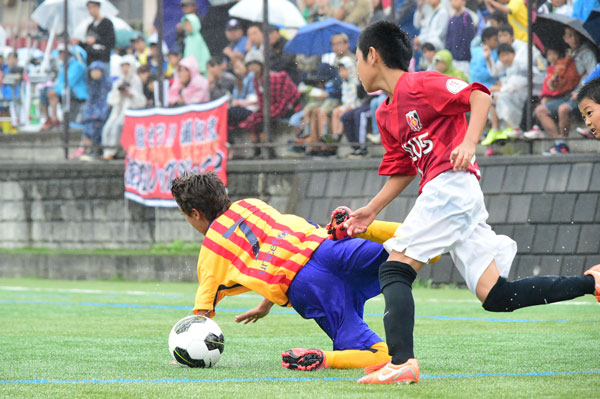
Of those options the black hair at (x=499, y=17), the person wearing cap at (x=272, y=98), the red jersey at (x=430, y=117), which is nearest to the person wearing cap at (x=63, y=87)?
the person wearing cap at (x=272, y=98)

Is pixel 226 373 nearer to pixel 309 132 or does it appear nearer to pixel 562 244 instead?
pixel 562 244

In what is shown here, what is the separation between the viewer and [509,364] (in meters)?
5.52

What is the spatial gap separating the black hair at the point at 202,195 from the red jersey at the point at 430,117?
1292mm

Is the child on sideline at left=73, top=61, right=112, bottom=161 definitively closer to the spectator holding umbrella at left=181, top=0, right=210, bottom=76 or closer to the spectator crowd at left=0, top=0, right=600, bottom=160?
the spectator crowd at left=0, top=0, right=600, bottom=160

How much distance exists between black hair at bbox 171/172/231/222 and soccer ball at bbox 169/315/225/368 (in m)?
0.65

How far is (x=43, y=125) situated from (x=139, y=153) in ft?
7.58

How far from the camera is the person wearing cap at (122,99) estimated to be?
16.5 metres

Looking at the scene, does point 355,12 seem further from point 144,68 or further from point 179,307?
point 179,307

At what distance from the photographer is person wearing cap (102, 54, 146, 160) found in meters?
16.5

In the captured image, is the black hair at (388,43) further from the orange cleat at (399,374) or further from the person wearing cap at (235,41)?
the person wearing cap at (235,41)

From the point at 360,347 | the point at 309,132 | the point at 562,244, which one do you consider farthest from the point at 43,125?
the point at 360,347

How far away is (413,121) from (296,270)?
1.18 meters

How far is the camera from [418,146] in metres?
4.99

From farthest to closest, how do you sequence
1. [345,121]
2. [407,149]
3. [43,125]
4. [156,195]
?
[43,125] < [156,195] < [345,121] < [407,149]
